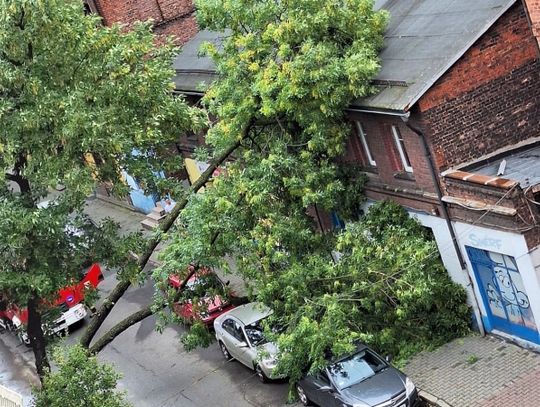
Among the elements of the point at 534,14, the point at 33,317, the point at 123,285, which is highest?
the point at 534,14

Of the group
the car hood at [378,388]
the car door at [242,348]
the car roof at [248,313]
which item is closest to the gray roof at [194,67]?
the car roof at [248,313]

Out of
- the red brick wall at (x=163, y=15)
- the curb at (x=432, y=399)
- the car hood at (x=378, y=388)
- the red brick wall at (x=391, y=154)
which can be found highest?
Result: the red brick wall at (x=163, y=15)

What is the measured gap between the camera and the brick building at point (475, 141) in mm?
20016

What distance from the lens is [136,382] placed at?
999 inches

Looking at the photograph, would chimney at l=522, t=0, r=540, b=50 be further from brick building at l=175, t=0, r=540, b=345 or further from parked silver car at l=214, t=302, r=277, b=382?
parked silver car at l=214, t=302, r=277, b=382

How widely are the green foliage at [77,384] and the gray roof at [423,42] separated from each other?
27.8 feet

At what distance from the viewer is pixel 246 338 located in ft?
77.2

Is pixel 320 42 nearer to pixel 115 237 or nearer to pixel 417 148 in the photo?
pixel 417 148

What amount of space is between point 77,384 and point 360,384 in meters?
6.15

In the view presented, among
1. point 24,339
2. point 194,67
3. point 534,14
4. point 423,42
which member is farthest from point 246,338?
point 194,67

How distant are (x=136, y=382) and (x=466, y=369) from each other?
9341mm

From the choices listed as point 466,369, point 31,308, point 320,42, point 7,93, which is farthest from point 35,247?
point 466,369

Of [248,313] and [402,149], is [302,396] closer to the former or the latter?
[248,313]

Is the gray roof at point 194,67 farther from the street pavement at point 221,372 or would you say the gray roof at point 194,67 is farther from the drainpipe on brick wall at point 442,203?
the drainpipe on brick wall at point 442,203
